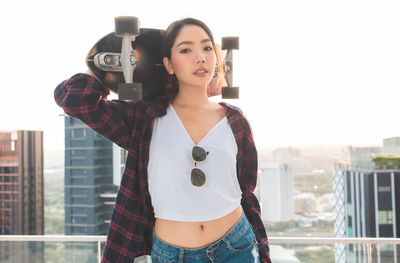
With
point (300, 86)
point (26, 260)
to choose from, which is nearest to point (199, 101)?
point (26, 260)

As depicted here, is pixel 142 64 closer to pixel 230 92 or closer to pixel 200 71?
pixel 200 71

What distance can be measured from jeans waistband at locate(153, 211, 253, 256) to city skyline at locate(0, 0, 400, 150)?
1.53 ft

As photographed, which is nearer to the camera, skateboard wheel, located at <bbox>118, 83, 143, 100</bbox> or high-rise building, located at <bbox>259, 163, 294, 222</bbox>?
skateboard wheel, located at <bbox>118, 83, 143, 100</bbox>

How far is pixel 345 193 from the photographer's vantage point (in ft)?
62.4

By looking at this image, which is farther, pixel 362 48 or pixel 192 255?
pixel 362 48

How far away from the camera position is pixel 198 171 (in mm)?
1084

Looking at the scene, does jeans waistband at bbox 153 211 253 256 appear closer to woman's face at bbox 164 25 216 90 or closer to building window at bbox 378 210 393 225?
woman's face at bbox 164 25 216 90

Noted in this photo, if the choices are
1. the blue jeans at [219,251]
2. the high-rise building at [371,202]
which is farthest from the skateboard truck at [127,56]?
the high-rise building at [371,202]

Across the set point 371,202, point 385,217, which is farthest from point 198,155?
point 385,217

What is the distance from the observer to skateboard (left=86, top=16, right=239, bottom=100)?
1045 mm

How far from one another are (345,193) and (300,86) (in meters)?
12.0

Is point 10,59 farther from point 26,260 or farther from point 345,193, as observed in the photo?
point 345,193

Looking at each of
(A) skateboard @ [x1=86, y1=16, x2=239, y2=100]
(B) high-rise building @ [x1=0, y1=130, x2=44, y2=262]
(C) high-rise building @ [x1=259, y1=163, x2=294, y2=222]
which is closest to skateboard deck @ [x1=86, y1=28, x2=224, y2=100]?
(A) skateboard @ [x1=86, y1=16, x2=239, y2=100]

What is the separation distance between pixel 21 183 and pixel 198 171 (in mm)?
7477
